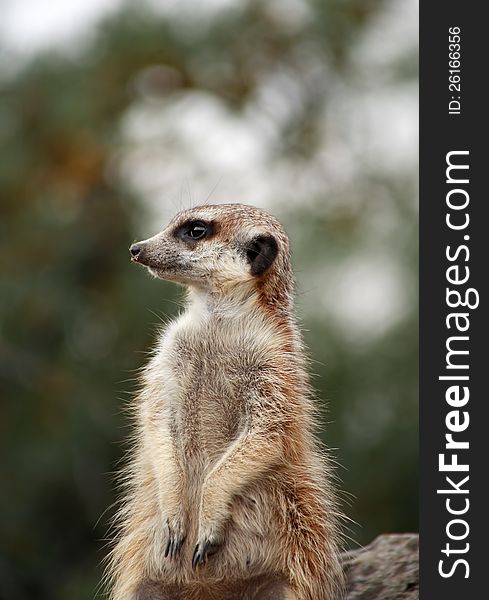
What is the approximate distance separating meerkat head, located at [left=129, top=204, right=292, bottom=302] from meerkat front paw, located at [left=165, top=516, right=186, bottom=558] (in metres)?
0.83

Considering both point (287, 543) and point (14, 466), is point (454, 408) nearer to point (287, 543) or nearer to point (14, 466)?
point (287, 543)

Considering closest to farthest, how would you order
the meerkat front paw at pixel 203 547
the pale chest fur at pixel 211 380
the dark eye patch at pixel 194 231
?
the meerkat front paw at pixel 203 547 < the pale chest fur at pixel 211 380 < the dark eye patch at pixel 194 231

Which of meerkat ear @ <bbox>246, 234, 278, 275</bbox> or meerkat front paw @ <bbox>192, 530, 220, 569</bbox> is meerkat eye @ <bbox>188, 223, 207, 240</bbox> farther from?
meerkat front paw @ <bbox>192, 530, 220, 569</bbox>

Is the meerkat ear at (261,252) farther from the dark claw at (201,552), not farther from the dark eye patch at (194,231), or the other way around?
the dark claw at (201,552)

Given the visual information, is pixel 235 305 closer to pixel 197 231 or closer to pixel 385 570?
pixel 197 231

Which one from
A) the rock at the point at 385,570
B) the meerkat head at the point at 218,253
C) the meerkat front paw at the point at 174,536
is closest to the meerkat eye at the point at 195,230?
the meerkat head at the point at 218,253

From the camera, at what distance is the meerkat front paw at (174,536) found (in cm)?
387

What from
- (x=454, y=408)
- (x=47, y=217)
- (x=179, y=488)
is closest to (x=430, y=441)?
(x=454, y=408)

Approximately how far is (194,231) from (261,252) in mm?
262

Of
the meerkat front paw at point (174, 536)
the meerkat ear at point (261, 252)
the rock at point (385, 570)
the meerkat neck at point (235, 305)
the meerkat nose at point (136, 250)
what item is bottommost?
the meerkat front paw at point (174, 536)

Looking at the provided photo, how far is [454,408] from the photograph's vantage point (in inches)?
151

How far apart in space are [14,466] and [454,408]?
19.4 ft

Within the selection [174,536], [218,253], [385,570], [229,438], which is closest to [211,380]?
[229,438]

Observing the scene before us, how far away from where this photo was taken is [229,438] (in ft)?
12.9
